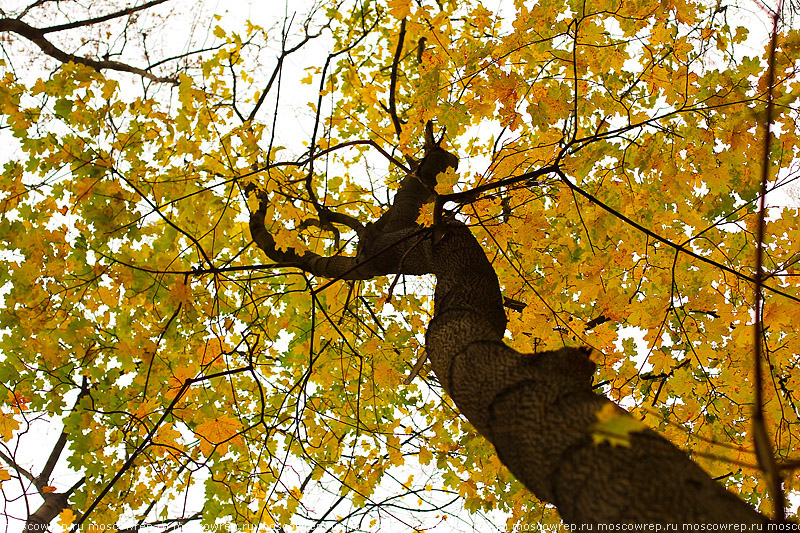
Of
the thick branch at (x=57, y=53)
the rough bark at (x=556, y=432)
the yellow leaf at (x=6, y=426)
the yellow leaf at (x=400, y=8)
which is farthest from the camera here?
the thick branch at (x=57, y=53)

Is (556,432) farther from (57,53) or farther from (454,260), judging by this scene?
(57,53)

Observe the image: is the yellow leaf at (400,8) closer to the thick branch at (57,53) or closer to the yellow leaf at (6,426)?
the thick branch at (57,53)

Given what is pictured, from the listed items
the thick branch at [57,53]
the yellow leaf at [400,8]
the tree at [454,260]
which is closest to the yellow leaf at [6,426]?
the tree at [454,260]

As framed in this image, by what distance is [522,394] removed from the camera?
126 cm

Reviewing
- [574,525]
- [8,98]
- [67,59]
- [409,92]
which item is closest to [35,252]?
[8,98]

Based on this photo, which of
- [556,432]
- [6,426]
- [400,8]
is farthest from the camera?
[6,426]

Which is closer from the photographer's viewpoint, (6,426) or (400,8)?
(400,8)

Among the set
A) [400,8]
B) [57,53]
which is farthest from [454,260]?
[57,53]

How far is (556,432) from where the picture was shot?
1100 millimetres

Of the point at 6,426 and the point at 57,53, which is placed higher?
the point at 57,53

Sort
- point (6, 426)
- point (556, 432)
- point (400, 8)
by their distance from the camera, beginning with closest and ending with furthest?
point (556, 432)
point (400, 8)
point (6, 426)

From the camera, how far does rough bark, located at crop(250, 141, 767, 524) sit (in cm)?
90

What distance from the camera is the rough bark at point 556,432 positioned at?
0.90 metres

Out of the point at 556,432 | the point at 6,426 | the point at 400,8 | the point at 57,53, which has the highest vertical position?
the point at 57,53
